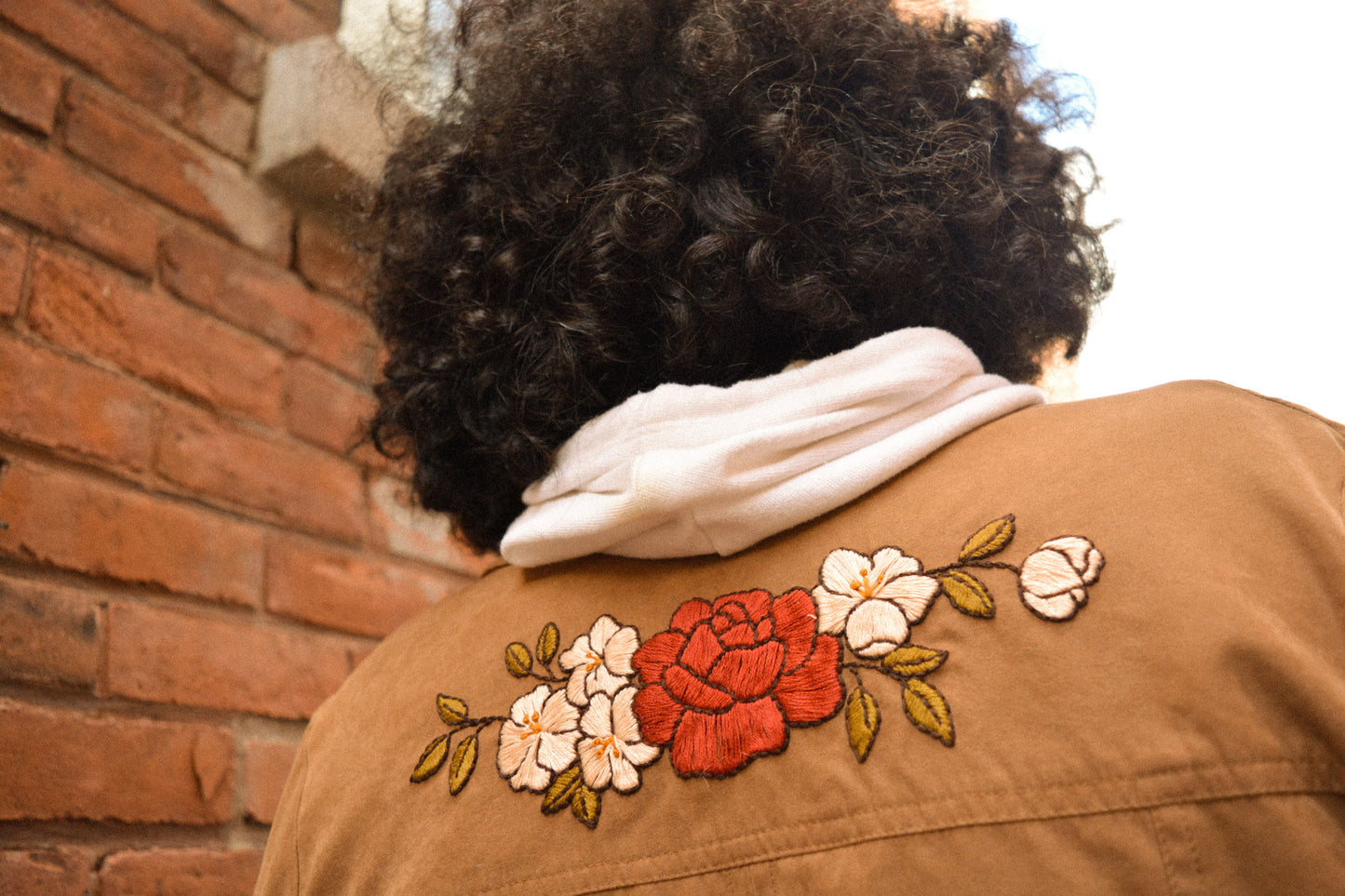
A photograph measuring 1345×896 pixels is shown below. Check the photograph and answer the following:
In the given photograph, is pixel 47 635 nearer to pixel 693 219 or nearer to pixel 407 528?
pixel 407 528

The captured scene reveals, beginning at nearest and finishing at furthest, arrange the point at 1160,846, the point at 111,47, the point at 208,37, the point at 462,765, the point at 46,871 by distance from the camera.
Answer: the point at 1160,846
the point at 462,765
the point at 46,871
the point at 111,47
the point at 208,37

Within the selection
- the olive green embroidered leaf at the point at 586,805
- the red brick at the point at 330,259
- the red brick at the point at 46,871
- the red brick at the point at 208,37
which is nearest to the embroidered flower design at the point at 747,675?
the olive green embroidered leaf at the point at 586,805

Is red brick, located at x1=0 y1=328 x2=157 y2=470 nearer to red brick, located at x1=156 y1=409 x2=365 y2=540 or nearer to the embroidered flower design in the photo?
red brick, located at x1=156 y1=409 x2=365 y2=540

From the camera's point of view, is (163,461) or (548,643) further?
(163,461)

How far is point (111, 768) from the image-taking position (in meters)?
0.89

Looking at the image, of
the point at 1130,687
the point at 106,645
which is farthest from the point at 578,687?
the point at 106,645

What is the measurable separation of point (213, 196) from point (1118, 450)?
1010 mm

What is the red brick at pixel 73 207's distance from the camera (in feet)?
3.03

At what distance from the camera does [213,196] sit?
3.69 feet

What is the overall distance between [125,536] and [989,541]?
2.68 ft

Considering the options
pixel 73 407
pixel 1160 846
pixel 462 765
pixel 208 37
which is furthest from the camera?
pixel 208 37

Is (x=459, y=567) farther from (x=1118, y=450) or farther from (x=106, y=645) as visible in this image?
(x=1118, y=450)

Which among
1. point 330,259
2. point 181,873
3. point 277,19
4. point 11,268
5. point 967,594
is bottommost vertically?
point 181,873

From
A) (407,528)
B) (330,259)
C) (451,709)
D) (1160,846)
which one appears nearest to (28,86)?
(330,259)
